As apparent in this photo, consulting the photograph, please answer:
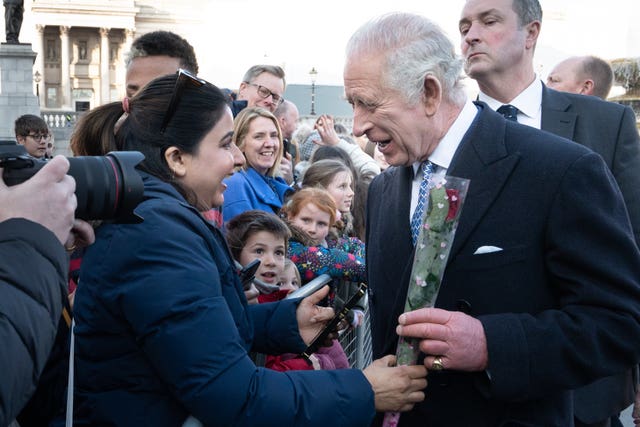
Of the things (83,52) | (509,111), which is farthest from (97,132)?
(83,52)

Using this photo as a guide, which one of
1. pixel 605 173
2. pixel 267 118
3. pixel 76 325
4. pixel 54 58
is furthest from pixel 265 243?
pixel 54 58

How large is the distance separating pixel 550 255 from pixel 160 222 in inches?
44.4

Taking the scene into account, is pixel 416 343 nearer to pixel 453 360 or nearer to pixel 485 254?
pixel 453 360

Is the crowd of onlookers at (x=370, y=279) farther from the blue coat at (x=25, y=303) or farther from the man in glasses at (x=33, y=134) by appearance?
the man in glasses at (x=33, y=134)

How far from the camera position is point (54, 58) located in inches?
2694

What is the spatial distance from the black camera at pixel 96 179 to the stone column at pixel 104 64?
6793cm

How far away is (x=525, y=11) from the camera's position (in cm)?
380

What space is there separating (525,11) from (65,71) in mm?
69028

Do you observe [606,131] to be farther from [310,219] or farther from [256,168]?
[256,168]

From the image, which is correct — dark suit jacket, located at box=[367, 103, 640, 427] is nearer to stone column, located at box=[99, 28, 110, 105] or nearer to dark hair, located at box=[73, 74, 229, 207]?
dark hair, located at box=[73, 74, 229, 207]

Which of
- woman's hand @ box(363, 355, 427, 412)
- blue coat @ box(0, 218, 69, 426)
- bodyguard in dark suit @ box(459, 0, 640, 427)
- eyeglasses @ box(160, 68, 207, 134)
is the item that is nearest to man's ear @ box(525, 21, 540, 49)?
bodyguard in dark suit @ box(459, 0, 640, 427)

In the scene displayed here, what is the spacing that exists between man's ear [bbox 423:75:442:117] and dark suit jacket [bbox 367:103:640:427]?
139 mm

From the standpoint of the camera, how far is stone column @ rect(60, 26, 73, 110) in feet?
219

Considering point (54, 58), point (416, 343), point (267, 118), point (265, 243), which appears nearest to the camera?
point (416, 343)
